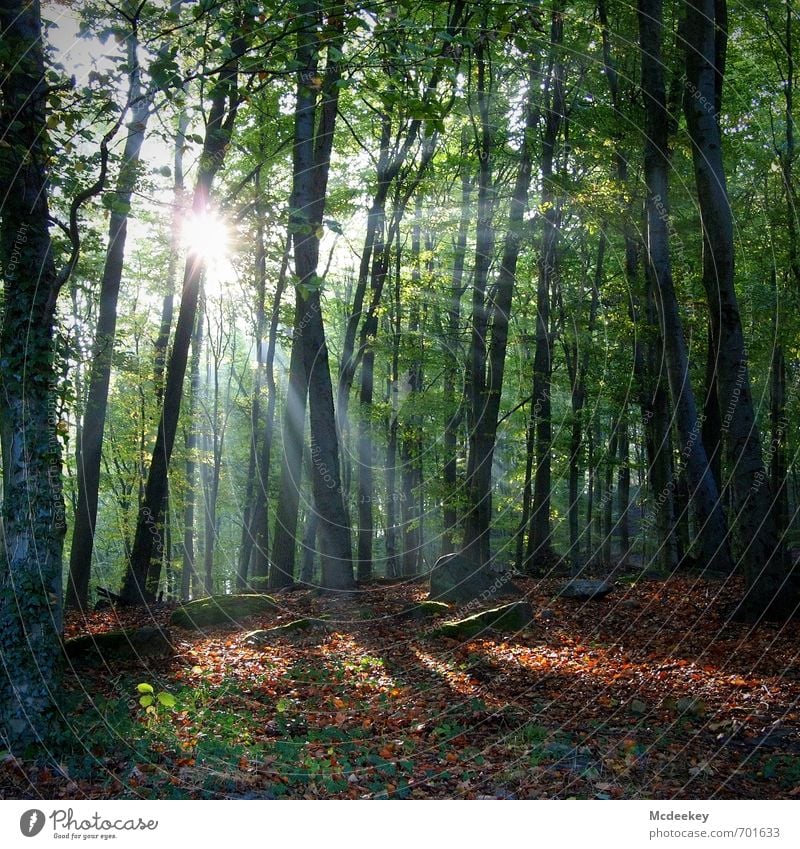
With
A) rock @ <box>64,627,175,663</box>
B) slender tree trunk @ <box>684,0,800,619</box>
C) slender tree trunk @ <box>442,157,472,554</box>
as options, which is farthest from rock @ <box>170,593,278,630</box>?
slender tree trunk @ <box>684,0,800,619</box>

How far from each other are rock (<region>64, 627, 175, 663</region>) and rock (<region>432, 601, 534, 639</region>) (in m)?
4.57

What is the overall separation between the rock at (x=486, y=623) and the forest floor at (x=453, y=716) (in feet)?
0.68

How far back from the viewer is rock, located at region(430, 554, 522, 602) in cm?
1600

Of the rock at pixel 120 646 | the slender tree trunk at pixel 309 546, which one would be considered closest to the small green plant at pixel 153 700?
the rock at pixel 120 646

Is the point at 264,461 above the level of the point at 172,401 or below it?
below

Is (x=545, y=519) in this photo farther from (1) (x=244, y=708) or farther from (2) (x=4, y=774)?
(2) (x=4, y=774)

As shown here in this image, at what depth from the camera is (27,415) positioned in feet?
23.7

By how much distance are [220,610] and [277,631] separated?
8.43 feet

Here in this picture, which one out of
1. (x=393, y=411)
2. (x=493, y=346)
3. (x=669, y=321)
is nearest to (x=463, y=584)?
(x=493, y=346)

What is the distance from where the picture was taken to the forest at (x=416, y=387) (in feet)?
23.6

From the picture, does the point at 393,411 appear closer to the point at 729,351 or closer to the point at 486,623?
the point at 486,623
